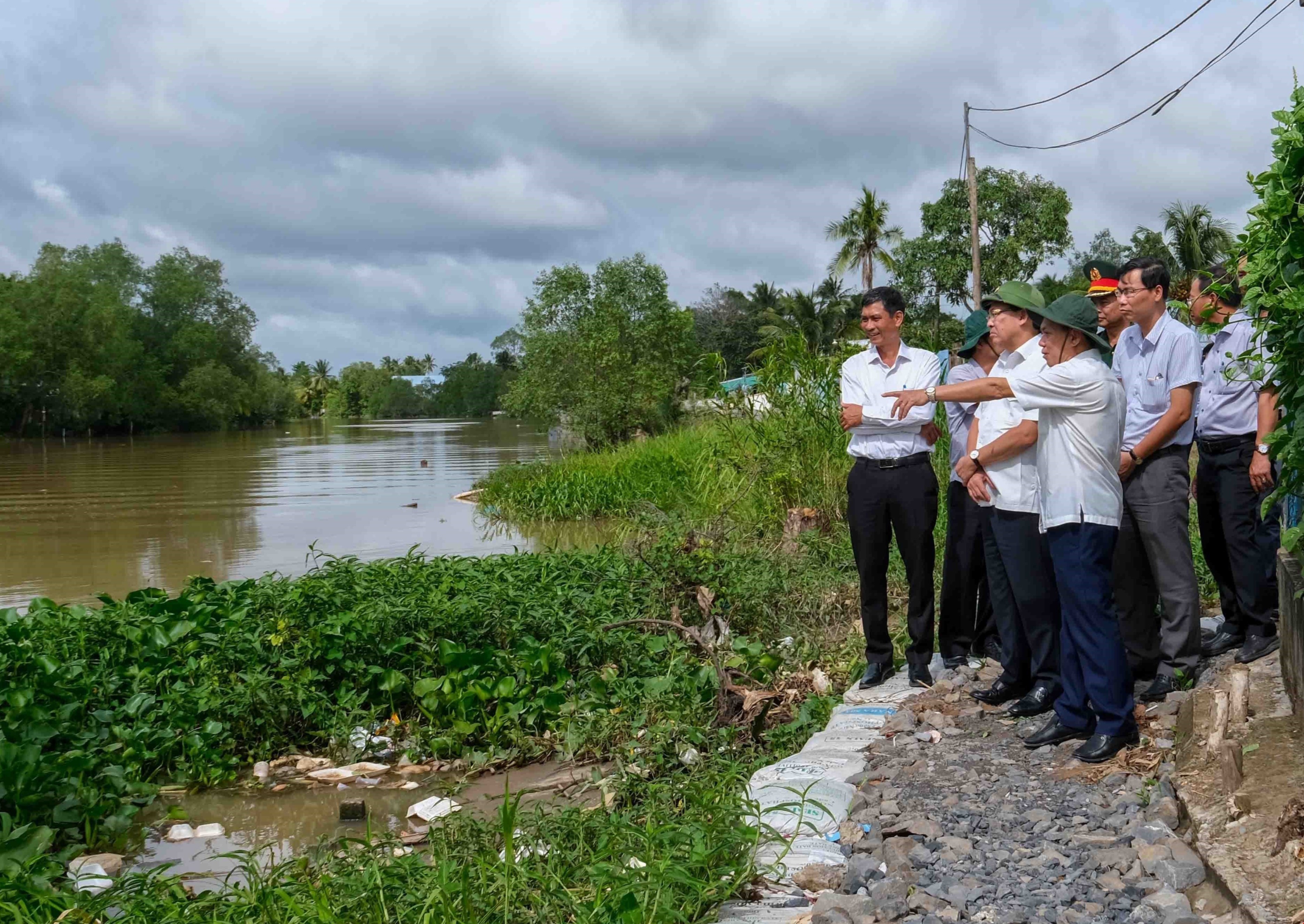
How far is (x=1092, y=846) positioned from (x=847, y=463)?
7.15 metres

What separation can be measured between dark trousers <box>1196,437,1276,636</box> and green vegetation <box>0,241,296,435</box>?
5052 centimetres

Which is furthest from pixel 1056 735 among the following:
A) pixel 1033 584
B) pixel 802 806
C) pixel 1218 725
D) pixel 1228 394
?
pixel 1228 394

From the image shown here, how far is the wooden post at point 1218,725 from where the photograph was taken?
338 cm

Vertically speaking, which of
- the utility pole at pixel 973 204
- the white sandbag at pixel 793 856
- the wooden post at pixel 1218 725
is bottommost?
the white sandbag at pixel 793 856

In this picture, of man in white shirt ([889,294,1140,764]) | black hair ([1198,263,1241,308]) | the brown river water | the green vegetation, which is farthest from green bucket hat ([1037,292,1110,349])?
the green vegetation

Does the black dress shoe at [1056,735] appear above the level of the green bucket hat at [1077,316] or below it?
below

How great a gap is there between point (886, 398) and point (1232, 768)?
2.53 metres

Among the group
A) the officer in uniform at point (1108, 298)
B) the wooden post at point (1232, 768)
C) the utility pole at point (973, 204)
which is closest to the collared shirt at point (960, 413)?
the officer in uniform at point (1108, 298)

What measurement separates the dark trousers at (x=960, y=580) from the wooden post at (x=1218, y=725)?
6.36 ft

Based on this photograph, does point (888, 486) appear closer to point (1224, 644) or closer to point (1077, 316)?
point (1077, 316)

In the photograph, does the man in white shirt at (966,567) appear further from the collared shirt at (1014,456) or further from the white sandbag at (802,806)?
the white sandbag at (802,806)

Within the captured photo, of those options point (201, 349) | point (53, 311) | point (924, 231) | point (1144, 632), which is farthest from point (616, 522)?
point (201, 349)

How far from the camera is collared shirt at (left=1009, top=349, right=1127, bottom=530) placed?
3.94m

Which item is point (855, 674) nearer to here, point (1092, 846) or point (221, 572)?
point (1092, 846)
